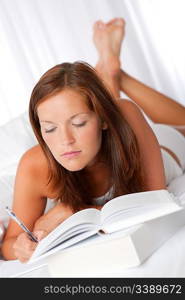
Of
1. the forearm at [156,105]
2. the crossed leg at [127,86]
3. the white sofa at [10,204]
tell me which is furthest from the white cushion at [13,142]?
the forearm at [156,105]

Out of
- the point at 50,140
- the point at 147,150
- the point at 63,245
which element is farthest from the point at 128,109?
the point at 63,245

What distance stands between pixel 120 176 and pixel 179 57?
1.78m

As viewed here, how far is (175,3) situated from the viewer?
11.7 ft

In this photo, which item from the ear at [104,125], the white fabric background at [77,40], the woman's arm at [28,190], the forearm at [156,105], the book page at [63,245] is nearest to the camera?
the book page at [63,245]

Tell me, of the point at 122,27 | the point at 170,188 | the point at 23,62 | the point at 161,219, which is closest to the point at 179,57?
the point at 122,27

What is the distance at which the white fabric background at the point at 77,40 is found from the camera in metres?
3.42

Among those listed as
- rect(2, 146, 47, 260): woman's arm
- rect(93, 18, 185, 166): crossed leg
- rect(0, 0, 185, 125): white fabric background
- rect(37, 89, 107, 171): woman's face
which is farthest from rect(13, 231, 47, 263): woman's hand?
rect(0, 0, 185, 125): white fabric background

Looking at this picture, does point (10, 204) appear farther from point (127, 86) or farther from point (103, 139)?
point (127, 86)

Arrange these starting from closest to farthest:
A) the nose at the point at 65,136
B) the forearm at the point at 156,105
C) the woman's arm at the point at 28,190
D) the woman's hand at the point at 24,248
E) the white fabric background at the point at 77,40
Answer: the woman's hand at the point at 24,248, the nose at the point at 65,136, the woman's arm at the point at 28,190, the forearm at the point at 156,105, the white fabric background at the point at 77,40

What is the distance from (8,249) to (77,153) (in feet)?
1.21

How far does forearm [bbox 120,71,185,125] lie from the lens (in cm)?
311

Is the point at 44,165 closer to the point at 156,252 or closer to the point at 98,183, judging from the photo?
the point at 98,183

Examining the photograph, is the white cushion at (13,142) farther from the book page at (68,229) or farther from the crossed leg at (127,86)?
the book page at (68,229)

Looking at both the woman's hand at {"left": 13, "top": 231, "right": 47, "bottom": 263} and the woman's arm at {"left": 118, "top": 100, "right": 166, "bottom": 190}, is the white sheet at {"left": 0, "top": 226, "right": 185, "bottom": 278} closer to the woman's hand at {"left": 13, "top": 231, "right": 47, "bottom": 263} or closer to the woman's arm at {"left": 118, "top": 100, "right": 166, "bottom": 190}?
the woman's hand at {"left": 13, "top": 231, "right": 47, "bottom": 263}
